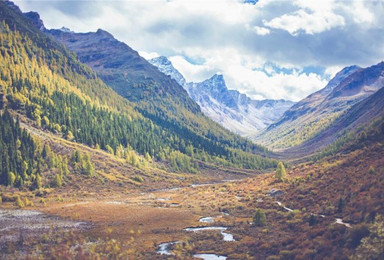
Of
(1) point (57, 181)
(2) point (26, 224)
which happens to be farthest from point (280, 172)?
(1) point (57, 181)

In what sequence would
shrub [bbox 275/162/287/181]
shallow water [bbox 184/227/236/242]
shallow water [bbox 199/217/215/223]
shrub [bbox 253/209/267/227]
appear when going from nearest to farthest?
1. shallow water [bbox 184/227/236/242]
2. shrub [bbox 253/209/267/227]
3. shallow water [bbox 199/217/215/223]
4. shrub [bbox 275/162/287/181]

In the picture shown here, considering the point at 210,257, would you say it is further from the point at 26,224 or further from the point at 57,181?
the point at 57,181

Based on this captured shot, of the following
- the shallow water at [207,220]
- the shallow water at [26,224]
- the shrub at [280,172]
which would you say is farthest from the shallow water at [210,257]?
the shrub at [280,172]

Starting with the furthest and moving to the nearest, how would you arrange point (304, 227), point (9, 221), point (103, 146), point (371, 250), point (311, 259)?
point (103, 146), point (9, 221), point (304, 227), point (311, 259), point (371, 250)

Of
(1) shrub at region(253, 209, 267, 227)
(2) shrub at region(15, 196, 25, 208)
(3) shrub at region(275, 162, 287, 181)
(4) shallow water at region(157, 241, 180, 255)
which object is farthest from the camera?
(3) shrub at region(275, 162, 287, 181)

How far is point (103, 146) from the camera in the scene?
198 metres

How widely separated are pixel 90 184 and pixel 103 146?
204 feet

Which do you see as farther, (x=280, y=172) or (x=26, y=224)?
(x=280, y=172)

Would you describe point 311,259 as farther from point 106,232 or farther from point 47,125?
point 47,125

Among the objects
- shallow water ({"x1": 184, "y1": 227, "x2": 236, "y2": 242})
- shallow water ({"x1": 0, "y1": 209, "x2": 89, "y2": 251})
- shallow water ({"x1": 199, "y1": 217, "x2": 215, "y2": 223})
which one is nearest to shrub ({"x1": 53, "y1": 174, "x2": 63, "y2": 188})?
shallow water ({"x1": 0, "y1": 209, "x2": 89, "y2": 251})

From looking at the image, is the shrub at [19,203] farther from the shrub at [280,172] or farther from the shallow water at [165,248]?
the shrub at [280,172]

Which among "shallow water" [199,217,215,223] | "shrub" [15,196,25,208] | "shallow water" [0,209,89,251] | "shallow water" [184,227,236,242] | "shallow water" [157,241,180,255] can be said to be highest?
"shrub" [15,196,25,208]

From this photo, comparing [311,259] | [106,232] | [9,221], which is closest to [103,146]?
[9,221]

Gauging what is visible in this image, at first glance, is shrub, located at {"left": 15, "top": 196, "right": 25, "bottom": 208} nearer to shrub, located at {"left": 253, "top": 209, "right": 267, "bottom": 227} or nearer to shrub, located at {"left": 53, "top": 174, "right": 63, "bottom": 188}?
shrub, located at {"left": 53, "top": 174, "right": 63, "bottom": 188}
